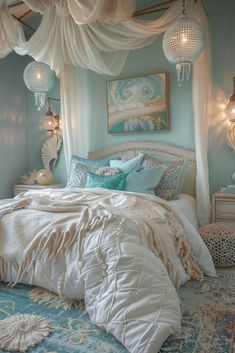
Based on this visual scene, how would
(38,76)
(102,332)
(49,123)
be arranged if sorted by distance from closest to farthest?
(102,332) → (38,76) → (49,123)

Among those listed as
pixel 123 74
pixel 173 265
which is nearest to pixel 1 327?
pixel 173 265

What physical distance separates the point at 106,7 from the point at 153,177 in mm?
1478

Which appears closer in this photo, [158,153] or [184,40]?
[184,40]

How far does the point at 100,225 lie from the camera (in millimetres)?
1777

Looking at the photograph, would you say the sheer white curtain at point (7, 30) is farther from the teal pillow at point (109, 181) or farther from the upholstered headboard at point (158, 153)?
the upholstered headboard at point (158, 153)

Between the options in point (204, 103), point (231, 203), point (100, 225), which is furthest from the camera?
point (204, 103)

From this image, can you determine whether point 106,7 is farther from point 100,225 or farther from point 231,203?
point 231,203

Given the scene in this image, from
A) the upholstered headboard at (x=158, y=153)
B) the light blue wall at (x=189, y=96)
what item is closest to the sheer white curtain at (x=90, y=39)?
the light blue wall at (x=189, y=96)

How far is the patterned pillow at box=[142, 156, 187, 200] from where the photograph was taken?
293 cm

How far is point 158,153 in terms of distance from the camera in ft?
11.2

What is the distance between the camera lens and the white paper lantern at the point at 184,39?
2271 mm

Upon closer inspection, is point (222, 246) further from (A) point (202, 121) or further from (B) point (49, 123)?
(B) point (49, 123)

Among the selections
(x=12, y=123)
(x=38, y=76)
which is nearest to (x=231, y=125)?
(x=38, y=76)

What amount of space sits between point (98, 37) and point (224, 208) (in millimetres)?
1916
